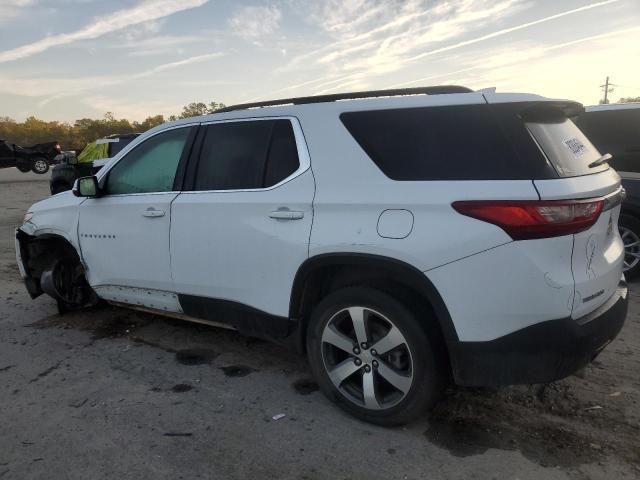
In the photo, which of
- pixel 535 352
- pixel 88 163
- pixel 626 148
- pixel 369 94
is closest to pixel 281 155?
pixel 369 94

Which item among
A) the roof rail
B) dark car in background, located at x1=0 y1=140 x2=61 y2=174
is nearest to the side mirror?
the roof rail

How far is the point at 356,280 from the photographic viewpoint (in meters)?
2.89

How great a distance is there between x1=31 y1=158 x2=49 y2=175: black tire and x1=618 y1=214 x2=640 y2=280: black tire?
24170mm

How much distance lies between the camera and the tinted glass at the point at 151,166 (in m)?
3.79

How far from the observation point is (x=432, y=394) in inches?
106

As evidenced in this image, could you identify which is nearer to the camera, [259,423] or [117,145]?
[259,423]

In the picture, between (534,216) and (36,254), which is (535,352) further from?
(36,254)

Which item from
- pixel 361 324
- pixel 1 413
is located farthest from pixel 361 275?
pixel 1 413

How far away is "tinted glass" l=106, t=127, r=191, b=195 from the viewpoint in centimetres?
379

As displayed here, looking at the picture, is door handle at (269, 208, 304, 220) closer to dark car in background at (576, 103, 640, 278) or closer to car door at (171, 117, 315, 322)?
car door at (171, 117, 315, 322)

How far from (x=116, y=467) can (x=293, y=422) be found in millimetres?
974

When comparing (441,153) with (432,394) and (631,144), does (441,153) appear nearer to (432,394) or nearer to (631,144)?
(432,394)

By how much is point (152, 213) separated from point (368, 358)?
76.5 inches

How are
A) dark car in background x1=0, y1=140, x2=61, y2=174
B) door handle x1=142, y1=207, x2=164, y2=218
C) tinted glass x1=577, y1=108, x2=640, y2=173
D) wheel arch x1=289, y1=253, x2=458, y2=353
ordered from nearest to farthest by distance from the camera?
wheel arch x1=289, y1=253, x2=458, y2=353 < door handle x1=142, y1=207, x2=164, y2=218 < tinted glass x1=577, y1=108, x2=640, y2=173 < dark car in background x1=0, y1=140, x2=61, y2=174
